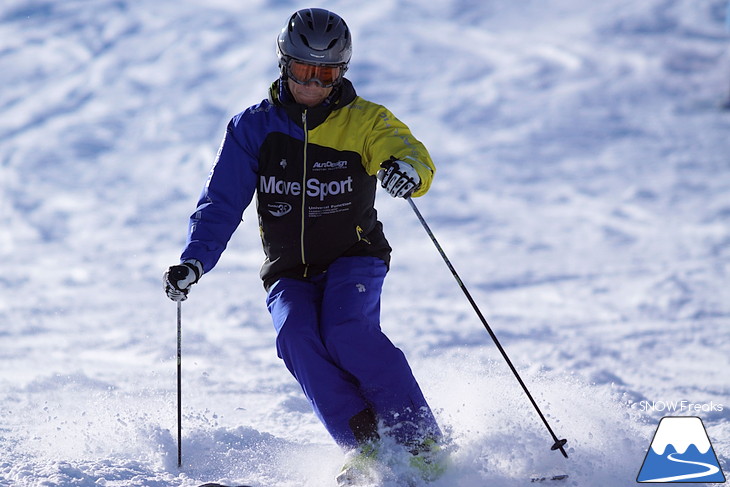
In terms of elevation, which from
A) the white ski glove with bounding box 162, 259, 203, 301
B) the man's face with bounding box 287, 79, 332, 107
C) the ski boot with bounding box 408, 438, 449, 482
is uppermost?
the man's face with bounding box 287, 79, 332, 107

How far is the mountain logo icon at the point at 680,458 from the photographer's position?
11.3ft

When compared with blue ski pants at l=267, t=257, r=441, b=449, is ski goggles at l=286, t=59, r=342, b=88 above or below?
above

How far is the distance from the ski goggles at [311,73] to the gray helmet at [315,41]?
0.03 metres

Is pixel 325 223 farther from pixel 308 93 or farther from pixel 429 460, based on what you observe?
pixel 429 460

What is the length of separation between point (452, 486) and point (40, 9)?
21355 millimetres

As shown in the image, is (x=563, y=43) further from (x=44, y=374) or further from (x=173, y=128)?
(x=44, y=374)

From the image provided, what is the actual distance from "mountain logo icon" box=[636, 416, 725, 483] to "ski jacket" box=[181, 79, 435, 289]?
5.02 feet

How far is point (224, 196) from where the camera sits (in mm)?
3799

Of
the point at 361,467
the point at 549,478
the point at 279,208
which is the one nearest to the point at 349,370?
Result: the point at 361,467

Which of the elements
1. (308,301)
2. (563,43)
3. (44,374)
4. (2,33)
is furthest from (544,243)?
(2,33)

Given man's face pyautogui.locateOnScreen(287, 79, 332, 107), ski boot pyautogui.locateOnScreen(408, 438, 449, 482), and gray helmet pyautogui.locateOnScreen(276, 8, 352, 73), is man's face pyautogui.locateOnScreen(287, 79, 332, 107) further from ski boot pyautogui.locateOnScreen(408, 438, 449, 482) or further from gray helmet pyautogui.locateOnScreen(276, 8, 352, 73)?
ski boot pyautogui.locateOnScreen(408, 438, 449, 482)

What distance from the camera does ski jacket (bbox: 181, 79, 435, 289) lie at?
12.3 ft

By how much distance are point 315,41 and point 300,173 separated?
575mm

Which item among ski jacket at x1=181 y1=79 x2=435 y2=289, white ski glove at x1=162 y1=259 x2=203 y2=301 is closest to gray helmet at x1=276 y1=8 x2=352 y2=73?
ski jacket at x1=181 y1=79 x2=435 y2=289
